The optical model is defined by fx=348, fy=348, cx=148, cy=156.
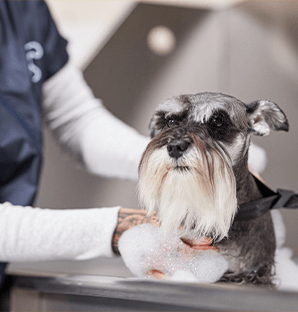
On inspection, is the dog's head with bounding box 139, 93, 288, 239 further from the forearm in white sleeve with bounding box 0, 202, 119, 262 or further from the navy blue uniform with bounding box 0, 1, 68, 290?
the navy blue uniform with bounding box 0, 1, 68, 290

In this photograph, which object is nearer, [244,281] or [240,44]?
[244,281]

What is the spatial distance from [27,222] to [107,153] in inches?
5.8

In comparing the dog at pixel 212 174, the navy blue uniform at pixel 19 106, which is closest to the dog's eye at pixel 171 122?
the dog at pixel 212 174

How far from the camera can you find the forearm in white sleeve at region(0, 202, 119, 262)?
379 millimetres

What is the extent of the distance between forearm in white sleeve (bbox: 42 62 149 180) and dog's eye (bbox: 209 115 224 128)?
0.43 ft

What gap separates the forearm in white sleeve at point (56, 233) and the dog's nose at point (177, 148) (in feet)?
0.41

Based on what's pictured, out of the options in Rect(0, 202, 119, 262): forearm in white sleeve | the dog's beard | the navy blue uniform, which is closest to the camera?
the dog's beard

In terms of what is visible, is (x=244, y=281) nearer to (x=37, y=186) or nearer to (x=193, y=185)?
(x=193, y=185)

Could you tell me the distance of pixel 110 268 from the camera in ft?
1.34

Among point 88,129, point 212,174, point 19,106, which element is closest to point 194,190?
point 212,174

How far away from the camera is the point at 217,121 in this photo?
0.30 m

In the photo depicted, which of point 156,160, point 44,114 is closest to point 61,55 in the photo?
point 44,114

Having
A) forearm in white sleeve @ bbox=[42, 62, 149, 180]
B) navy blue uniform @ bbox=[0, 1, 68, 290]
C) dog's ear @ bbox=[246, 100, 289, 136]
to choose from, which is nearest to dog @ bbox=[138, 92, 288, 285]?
dog's ear @ bbox=[246, 100, 289, 136]

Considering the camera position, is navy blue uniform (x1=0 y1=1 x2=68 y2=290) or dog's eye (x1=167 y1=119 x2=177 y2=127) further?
navy blue uniform (x1=0 y1=1 x2=68 y2=290)
